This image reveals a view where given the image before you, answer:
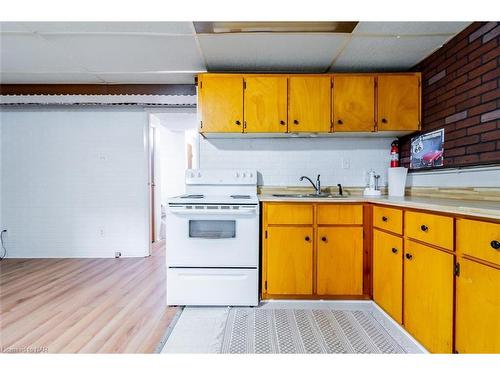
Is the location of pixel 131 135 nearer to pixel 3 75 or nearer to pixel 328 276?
pixel 3 75

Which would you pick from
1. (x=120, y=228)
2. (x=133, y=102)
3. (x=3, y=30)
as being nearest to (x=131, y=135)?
(x=133, y=102)

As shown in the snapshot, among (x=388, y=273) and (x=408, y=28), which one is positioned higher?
(x=408, y=28)

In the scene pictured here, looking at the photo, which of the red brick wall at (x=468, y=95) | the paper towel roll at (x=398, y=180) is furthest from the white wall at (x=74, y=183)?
the red brick wall at (x=468, y=95)

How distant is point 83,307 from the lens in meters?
2.36

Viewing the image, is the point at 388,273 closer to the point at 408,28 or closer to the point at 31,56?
the point at 408,28

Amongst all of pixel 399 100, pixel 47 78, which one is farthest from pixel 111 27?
pixel 399 100

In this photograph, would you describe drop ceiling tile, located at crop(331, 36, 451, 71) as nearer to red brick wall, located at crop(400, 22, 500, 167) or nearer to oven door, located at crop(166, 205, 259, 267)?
red brick wall, located at crop(400, 22, 500, 167)

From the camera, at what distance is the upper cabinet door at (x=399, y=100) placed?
2.68 meters

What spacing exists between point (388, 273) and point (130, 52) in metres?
3.01

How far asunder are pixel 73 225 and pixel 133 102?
2004 millimetres

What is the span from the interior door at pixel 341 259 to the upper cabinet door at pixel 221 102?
1.35 metres

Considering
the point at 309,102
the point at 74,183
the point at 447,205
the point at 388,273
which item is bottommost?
the point at 388,273

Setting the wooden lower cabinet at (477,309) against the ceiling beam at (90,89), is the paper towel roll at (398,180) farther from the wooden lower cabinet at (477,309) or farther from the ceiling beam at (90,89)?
the ceiling beam at (90,89)

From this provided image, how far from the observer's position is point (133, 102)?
3609 millimetres
